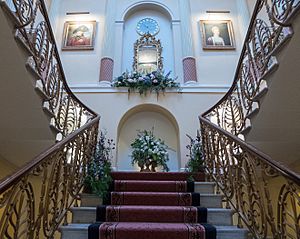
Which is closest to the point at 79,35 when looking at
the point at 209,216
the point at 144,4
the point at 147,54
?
the point at 147,54

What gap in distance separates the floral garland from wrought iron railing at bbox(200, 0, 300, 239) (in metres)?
2.44

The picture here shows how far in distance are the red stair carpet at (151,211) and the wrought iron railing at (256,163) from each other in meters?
0.42

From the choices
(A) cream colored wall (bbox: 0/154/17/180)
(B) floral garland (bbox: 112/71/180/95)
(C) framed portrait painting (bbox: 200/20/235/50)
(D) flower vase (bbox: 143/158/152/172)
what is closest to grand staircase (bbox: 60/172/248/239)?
(D) flower vase (bbox: 143/158/152/172)

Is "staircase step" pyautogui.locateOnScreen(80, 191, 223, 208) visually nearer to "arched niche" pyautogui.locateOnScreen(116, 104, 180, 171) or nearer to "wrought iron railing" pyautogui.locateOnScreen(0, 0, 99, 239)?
"wrought iron railing" pyautogui.locateOnScreen(0, 0, 99, 239)

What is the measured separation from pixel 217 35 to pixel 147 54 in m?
2.13

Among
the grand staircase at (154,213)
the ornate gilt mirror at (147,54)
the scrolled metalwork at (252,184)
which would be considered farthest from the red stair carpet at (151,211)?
the ornate gilt mirror at (147,54)

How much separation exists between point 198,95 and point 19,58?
4854 mm

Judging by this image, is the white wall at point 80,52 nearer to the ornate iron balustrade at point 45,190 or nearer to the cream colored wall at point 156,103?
the cream colored wall at point 156,103

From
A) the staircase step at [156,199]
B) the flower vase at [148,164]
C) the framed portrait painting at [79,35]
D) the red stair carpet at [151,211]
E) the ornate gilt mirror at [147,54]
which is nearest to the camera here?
the red stair carpet at [151,211]

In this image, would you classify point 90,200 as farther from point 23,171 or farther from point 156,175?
point 23,171

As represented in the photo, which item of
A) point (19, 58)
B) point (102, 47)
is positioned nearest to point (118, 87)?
point (102, 47)

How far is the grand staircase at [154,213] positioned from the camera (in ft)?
8.62

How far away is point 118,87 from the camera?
696 cm

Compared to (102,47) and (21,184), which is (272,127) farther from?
(102,47)
